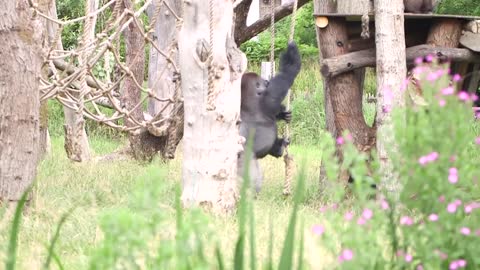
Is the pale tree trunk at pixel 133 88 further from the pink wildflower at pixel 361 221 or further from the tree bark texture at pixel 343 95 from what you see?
the pink wildflower at pixel 361 221

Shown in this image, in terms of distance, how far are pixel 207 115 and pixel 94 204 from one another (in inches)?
34.1

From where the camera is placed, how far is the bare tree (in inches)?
165

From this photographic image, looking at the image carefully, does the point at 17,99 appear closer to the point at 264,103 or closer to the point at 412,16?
the point at 264,103

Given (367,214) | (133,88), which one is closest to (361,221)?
(367,214)

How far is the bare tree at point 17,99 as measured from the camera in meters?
4.18

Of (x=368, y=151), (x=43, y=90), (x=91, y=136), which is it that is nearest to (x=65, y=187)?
(x=43, y=90)

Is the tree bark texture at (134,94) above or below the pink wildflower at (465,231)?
above

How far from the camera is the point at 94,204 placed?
4.01 metres

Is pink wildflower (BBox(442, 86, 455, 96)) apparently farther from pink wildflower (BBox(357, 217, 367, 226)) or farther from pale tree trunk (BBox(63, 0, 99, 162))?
pale tree trunk (BBox(63, 0, 99, 162))

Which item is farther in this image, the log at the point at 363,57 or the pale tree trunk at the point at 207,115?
→ the log at the point at 363,57

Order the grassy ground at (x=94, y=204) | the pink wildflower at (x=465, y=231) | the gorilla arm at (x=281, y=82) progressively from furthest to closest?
1. the gorilla arm at (x=281, y=82)
2. the grassy ground at (x=94, y=204)
3. the pink wildflower at (x=465, y=231)

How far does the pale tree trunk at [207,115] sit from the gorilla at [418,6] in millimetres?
2091

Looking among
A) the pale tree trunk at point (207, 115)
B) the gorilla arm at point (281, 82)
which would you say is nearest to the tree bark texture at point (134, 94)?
the gorilla arm at point (281, 82)

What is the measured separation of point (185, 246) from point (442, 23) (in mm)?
4482
